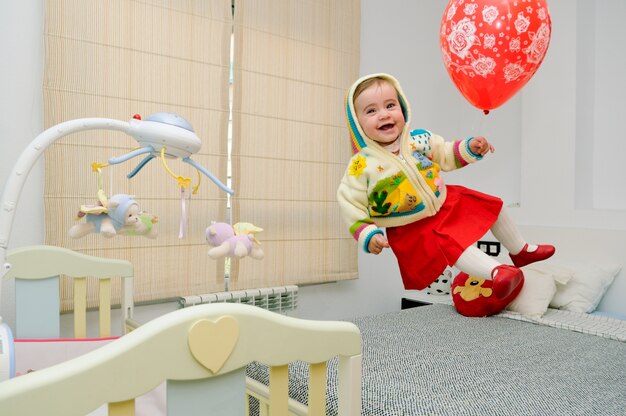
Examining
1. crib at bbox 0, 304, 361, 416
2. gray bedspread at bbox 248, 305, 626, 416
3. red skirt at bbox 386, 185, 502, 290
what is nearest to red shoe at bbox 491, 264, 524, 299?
red skirt at bbox 386, 185, 502, 290

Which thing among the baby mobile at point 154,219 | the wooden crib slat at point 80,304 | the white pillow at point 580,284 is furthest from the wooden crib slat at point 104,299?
the white pillow at point 580,284

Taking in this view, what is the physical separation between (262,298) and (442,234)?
4.36 ft

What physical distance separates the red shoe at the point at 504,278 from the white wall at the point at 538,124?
1.54 m

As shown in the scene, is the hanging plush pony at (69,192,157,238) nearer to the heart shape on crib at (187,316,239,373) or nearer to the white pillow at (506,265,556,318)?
the heart shape on crib at (187,316,239,373)

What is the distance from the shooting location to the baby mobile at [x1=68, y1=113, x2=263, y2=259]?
91 centimetres

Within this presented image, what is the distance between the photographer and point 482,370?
1.51 m

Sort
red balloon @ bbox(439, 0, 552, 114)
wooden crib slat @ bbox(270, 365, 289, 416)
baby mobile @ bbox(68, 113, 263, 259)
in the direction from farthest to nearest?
red balloon @ bbox(439, 0, 552, 114) < baby mobile @ bbox(68, 113, 263, 259) < wooden crib slat @ bbox(270, 365, 289, 416)

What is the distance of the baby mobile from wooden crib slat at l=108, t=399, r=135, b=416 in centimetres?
43

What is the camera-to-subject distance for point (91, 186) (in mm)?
1921

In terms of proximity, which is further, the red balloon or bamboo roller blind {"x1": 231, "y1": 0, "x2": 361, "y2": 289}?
bamboo roller blind {"x1": 231, "y1": 0, "x2": 361, "y2": 289}

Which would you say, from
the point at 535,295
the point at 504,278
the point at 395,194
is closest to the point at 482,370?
the point at 504,278

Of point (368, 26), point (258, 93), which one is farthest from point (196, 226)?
point (368, 26)

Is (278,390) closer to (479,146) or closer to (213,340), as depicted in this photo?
(213,340)

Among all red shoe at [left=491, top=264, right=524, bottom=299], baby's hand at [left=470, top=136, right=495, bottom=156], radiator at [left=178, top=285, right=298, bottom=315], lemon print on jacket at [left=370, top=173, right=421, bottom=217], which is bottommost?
radiator at [left=178, top=285, right=298, bottom=315]
